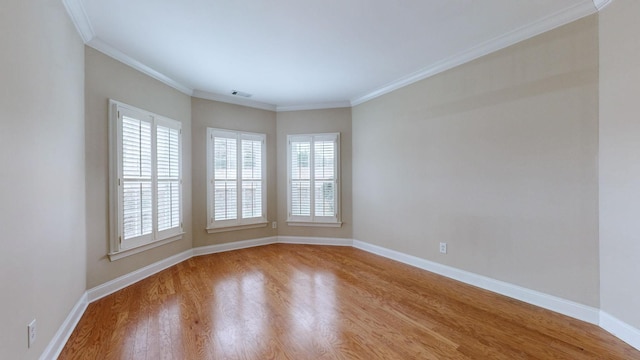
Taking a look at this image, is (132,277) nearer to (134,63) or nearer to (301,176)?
(134,63)

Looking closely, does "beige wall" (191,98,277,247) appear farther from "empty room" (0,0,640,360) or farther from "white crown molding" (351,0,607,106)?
"white crown molding" (351,0,607,106)

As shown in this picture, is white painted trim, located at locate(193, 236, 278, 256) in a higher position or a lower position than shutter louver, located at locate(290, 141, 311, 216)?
lower

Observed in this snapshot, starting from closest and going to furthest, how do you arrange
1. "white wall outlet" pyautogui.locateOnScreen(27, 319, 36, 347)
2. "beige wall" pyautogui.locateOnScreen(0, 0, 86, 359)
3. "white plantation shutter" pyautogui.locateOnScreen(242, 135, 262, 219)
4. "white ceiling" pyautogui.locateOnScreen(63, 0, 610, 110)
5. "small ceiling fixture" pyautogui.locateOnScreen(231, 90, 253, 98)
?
"beige wall" pyautogui.locateOnScreen(0, 0, 86, 359), "white wall outlet" pyautogui.locateOnScreen(27, 319, 36, 347), "white ceiling" pyautogui.locateOnScreen(63, 0, 610, 110), "small ceiling fixture" pyautogui.locateOnScreen(231, 90, 253, 98), "white plantation shutter" pyautogui.locateOnScreen(242, 135, 262, 219)

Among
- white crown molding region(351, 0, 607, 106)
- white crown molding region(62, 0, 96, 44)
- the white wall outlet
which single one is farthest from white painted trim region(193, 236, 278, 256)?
white crown molding region(351, 0, 607, 106)

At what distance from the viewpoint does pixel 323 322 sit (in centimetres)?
229

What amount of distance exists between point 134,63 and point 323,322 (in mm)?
3592

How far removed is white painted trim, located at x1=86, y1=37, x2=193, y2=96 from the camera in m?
2.76

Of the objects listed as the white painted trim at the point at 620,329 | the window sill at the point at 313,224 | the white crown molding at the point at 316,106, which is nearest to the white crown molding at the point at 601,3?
the white painted trim at the point at 620,329

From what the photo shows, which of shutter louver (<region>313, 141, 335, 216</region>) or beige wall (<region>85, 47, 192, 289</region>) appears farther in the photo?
shutter louver (<region>313, 141, 335, 216</region>)

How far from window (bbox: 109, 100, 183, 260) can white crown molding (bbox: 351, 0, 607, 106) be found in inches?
133

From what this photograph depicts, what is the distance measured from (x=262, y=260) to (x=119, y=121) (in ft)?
8.41

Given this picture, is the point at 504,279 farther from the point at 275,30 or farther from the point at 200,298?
the point at 275,30

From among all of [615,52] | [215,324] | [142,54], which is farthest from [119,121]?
[615,52]

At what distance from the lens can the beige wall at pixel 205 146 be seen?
4305 millimetres
